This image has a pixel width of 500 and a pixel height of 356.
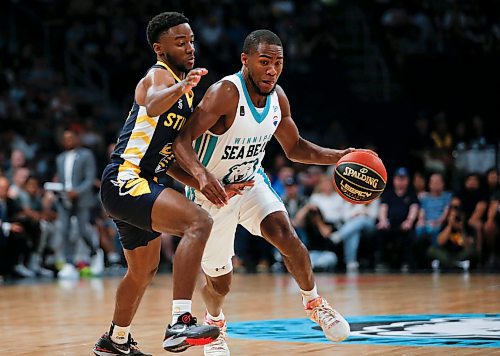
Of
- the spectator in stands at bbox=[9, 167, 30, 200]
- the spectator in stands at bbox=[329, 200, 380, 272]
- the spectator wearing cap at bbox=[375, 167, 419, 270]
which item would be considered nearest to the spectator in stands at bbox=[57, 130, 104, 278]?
the spectator in stands at bbox=[9, 167, 30, 200]

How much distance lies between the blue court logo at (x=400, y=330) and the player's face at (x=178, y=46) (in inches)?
73.8

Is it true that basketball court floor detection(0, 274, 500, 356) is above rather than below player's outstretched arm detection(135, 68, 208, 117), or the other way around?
below

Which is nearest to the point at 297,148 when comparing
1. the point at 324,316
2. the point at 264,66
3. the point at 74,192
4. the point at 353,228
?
the point at 264,66

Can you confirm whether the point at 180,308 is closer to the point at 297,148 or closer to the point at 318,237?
the point at 297,148

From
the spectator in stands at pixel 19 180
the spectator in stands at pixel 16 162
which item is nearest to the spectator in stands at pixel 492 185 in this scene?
the spectator in stands at pixel 19 180

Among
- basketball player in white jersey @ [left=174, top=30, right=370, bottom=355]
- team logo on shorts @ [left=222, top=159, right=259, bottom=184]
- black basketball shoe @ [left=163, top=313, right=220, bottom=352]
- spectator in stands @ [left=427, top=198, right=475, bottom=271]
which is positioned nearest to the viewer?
black basketball shoe @ [left=163, top=313, right=220, bottom=352]

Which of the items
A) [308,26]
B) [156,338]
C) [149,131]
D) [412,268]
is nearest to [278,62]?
[149,131]

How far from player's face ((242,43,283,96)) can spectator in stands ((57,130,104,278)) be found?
7.71 m

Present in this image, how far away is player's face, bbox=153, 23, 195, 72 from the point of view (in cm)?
522

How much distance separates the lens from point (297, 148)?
596 centimetres

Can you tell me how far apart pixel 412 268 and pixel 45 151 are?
6.18m

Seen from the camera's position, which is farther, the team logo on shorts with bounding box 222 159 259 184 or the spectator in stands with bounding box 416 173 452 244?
the spectator in stands with bounding box 416 173 452 244

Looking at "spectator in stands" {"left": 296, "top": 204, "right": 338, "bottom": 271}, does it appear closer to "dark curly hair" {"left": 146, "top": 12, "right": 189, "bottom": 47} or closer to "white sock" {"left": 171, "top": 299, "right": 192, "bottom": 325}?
"dark curly hair" {"left": 146, "top": 12, "right": 189, "bottom": 47}

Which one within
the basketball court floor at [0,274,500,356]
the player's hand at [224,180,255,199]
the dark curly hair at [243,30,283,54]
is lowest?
the basketball court floor at [0,274,500,356]
